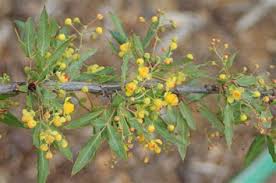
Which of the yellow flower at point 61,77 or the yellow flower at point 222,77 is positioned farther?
the yellow flower at point 222,77

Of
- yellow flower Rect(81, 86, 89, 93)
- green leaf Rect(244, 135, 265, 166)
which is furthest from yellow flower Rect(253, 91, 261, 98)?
yellow flower Rect(81, 86, 89, 93)

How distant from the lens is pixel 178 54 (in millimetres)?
3762

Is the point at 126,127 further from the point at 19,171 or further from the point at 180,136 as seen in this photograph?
the point at 19,171

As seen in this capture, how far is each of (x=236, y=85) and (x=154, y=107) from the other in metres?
0.29

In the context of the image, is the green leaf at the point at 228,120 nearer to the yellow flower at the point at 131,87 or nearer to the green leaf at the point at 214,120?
the green leaf at the point at 214,120

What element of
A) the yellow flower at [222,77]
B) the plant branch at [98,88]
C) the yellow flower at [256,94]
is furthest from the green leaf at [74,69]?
the yellow flower at [256,94]

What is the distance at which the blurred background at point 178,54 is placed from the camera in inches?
132

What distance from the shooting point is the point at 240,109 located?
1657 millimetres

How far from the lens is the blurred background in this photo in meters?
3.34

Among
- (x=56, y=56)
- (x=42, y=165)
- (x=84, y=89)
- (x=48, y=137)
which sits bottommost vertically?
(x=42, y=165)

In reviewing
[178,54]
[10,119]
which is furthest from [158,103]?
[178,54]

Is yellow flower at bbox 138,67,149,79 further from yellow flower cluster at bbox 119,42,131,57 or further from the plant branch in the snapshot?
yellow flower cluster at bbox 119,42,131,57

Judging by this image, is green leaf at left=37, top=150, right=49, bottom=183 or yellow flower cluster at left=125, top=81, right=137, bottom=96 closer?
yellow flower cluster at left=125, top=81, right=137, bottom=96

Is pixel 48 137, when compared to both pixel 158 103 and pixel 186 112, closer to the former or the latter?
pixel 158 103
